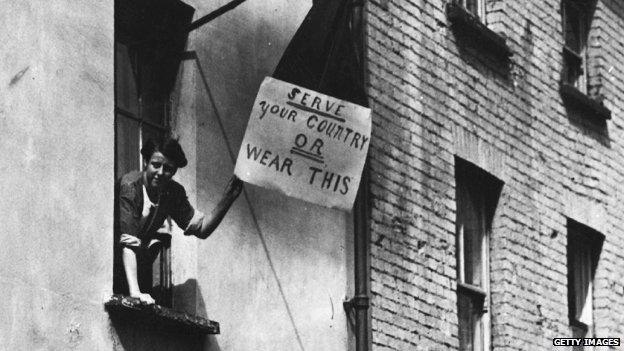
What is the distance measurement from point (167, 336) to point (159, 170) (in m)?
1.11

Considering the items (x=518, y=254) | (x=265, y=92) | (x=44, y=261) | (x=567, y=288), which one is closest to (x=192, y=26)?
(x=265, y=92)

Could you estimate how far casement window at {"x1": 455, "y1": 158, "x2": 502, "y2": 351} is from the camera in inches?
634

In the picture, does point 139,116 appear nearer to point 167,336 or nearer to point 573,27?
point 167,336

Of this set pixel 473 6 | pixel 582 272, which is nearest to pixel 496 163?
pixel 473 6

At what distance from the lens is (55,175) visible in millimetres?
11117

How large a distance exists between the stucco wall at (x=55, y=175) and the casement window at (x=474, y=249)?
5310mm

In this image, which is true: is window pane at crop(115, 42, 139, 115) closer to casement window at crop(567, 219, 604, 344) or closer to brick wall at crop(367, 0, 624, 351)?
brick wall at crop(367, 0, 624, 351)

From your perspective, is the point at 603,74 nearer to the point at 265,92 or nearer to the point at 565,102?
the point at 565,102

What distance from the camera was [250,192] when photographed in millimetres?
12969

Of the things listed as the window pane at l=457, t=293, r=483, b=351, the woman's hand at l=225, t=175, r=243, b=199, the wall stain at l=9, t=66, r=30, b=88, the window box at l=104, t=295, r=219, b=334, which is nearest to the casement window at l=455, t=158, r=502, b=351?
the window pane at l=457, t=293, r=483, b=351

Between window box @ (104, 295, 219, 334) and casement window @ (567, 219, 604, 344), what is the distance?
21.7ft

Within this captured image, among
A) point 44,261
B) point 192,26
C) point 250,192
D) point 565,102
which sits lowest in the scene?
point 44,261

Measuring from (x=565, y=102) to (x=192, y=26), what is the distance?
6.52 m

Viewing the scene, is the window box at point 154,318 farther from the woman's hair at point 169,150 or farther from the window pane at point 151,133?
the window pane at point 151,133
